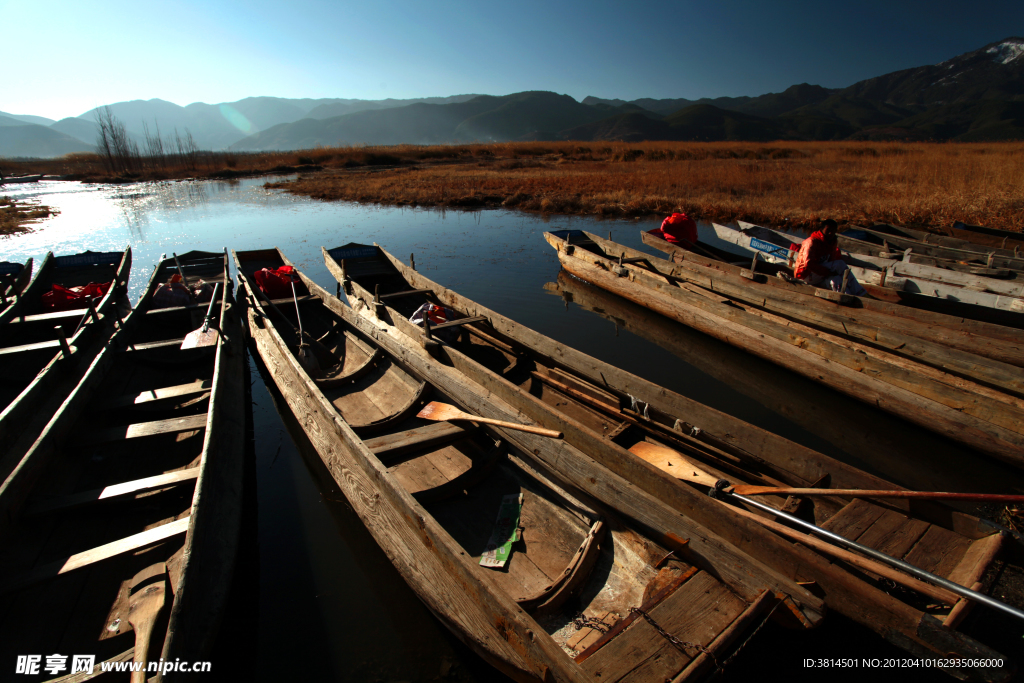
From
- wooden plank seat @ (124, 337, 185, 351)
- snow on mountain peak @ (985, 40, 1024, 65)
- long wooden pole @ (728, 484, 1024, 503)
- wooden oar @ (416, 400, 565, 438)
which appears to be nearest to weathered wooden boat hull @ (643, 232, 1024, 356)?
long wooden pole @ (728, 484, 1024, 503)

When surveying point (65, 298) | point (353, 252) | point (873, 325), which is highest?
point (353, 252)

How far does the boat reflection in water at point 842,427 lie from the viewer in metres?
5.39

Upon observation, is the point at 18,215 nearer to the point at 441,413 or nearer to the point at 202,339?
the point at 202,339

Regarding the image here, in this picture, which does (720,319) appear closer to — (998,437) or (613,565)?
(998,437)

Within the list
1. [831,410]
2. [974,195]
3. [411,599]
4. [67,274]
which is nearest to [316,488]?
[411,599]

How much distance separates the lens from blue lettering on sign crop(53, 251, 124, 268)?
32.7 feet

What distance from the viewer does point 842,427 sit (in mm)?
6449

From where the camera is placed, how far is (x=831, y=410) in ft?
22.4

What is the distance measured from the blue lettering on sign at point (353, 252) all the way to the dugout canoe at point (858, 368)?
6.12 metres

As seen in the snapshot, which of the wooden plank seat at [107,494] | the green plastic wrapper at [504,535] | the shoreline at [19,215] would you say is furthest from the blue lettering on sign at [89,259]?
the shoreline at [19,215]

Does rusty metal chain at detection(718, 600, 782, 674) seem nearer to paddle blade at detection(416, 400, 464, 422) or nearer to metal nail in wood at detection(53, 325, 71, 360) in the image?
paddle blade at detection(416, 400, 464, 422)

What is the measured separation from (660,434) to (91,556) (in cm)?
475

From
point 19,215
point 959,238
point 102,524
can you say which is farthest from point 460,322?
point 19,215

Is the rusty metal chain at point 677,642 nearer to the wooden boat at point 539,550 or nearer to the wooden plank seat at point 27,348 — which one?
the wooden boat at point 539,550
